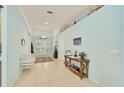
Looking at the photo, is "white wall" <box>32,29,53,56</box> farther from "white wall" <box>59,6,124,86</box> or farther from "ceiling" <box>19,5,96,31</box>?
"white wall" <box>59,6,124,86</box>

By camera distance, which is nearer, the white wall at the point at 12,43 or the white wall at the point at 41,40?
the white wall at the point at 12,43

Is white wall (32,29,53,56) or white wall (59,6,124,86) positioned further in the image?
white wall (32,29,53,56)

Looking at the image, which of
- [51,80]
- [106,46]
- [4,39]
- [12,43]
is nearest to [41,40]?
[51,80]

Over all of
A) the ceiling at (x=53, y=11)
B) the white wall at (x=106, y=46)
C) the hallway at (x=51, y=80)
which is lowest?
the hallway at (x=51, y=80)

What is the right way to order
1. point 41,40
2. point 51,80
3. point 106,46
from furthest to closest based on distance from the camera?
point 41,40 < point 51,80 < point 106,46

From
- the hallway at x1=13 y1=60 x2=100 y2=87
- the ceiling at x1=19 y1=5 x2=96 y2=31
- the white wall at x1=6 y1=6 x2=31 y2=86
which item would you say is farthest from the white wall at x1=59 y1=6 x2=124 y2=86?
the white wall at x1=6 y1=6 x2=31 y2=86

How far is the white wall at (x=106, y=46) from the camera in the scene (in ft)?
7.82

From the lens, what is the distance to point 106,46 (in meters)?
2.79

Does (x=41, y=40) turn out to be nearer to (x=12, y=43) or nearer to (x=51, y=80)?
(x=51, y=80)

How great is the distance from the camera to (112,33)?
257 cm

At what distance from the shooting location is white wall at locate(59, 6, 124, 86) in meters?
2.38

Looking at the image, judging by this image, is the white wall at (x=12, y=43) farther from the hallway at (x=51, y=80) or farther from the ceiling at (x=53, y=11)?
the ceiling at (x=53, y=11)

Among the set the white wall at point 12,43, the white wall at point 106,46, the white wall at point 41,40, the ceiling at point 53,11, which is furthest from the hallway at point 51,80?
the white wall at point 41,40
